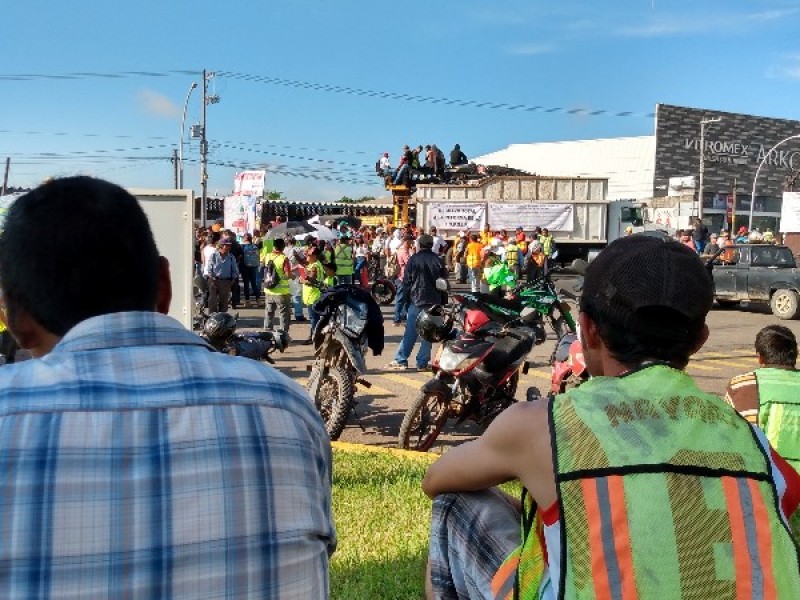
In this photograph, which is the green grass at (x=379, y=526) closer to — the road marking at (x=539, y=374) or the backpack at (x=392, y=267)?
the road marking at (x=539, y=374)

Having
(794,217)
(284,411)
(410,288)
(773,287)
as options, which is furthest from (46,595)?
(794,217)

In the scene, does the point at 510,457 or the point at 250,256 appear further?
the point at 250,256

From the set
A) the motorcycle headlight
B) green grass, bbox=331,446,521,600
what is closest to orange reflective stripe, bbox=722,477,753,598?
green grass, bbox=331,446,521,600

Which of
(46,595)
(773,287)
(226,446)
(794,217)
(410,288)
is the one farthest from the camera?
(794,217)

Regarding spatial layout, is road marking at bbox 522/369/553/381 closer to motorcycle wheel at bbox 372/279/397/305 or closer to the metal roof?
motorcycle wheel at bbox 372/279/397/305

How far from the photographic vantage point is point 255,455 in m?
1.63

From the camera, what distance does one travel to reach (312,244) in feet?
45.9

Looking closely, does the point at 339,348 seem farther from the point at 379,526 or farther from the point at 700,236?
the point at 700,236

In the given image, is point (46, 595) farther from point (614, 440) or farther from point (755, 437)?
point (755, 437)

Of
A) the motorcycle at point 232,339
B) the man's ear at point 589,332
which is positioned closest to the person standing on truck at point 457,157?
the motorcycle at point 232,339

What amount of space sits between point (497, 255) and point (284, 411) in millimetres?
19495

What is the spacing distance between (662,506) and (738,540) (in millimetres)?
179

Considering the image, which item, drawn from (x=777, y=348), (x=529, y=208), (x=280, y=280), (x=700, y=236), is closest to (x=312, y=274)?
(x=280, y=280)

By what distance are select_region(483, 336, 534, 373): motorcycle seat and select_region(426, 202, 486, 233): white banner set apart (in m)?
20.8
